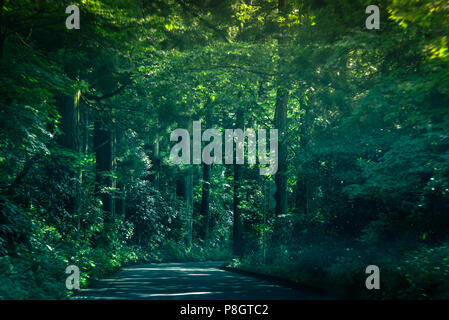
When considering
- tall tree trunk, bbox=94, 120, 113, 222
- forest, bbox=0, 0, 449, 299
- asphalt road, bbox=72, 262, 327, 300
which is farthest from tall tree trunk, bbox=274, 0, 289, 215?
tall tree trunk, bbox=94, 120, 113, 222

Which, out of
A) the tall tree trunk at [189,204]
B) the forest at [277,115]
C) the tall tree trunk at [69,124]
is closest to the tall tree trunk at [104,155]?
the forest at [277,115]

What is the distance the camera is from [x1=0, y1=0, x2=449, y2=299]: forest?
1222 centimetres

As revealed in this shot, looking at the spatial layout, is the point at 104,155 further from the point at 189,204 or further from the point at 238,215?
the point at 189,204

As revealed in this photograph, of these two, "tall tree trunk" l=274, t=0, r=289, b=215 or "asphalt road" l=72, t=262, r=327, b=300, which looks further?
"tall tree trunk" l=274, t=0, r=289, b=215

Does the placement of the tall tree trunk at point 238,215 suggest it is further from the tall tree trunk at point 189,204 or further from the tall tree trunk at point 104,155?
the tall tree trunk at point 189,204

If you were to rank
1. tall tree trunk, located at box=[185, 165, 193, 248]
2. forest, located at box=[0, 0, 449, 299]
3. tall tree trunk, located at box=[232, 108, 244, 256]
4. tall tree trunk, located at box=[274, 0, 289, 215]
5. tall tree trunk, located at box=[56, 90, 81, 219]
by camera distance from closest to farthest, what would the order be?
forest, located at box=[0, 0, 449, 299]
tall tree trunk, located at box=[56, 90, 81, 219]
tall tree trunk, located at box=[274, 0, 289, 215]
tall tree trunk, located at box=[232, 108, 244, 256]
tall tree trunk, located at box=[185, 165, 193, 248]

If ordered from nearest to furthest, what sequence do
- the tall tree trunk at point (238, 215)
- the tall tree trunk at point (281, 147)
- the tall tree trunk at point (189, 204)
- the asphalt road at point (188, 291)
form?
the asphalt road at point (188, 291)
the tall tree trunk at point (281, 147)
the tall tree trunk at point (238, 215)
the tall tree trunk at point (189, 204)

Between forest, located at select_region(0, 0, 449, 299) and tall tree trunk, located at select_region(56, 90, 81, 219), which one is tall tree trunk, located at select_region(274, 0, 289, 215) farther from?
tall tree trunk, located at select_region(56, 90, 81, 219)

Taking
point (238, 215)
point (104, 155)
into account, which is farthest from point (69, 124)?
point (238, 215)

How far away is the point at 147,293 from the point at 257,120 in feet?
61.1

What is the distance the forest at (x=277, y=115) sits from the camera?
1222cm
